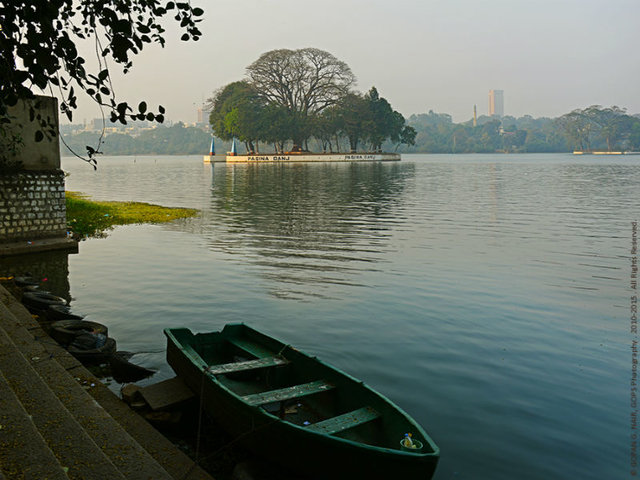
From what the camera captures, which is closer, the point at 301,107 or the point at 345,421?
the point at 345,421

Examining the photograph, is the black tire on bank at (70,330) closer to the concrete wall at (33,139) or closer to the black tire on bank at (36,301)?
the black tire on bank at (36,301)

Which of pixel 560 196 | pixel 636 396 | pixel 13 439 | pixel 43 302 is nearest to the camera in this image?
pixel 13 439

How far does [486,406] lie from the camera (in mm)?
7230

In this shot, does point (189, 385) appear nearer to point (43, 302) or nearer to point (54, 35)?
point (54, 35)

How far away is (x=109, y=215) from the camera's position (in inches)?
1056

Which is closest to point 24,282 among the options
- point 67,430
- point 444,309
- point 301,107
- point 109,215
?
point 67,430

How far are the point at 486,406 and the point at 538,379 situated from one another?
1333mm

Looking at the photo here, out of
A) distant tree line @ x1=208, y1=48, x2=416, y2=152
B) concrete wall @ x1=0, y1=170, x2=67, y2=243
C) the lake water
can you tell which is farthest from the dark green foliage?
concrete wall @ x1=0, y1=170, x2=67, y2=243

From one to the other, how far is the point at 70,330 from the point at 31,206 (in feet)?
33.0

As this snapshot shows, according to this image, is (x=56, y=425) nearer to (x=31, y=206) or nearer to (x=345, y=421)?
(x=345, y=421)

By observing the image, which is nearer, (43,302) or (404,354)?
(404,354)

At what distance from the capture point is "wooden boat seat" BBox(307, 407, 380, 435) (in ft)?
16.8

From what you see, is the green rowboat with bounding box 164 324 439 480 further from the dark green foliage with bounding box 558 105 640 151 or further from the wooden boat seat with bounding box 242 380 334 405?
the dark green foliage with bounding box 558 105 640 151

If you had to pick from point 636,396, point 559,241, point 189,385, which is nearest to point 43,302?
point 189,385
